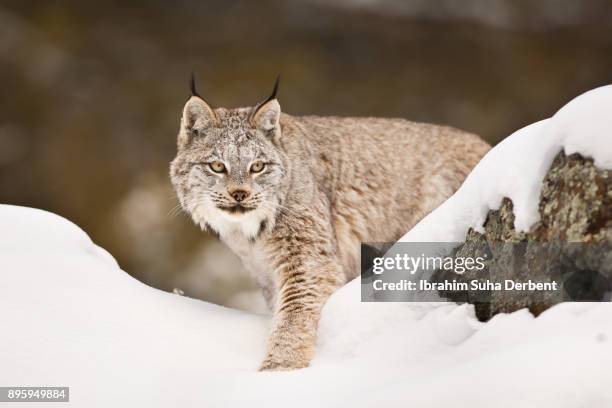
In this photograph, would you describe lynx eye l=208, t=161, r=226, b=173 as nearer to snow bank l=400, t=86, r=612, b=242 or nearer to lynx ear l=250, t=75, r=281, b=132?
lynx ear l=250, t=75, r=281, b=132

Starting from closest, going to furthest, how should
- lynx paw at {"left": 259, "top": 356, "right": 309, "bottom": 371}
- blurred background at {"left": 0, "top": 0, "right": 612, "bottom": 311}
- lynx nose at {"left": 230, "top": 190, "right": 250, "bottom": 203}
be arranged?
1. lynx paw at {"left": 259, "top": 356, "right": 309, "bottom": 371}
2. lynx nose at {"left": 230, "top": 190, "right": 250, "bottom": 203}
3. blurred background at {"left": 0, "top": 0, "right": 612, "bottom": 311}

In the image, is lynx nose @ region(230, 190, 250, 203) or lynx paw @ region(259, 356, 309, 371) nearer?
lynx paw @ region(259, 356, 309, 371)

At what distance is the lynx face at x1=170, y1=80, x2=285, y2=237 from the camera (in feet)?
18.6

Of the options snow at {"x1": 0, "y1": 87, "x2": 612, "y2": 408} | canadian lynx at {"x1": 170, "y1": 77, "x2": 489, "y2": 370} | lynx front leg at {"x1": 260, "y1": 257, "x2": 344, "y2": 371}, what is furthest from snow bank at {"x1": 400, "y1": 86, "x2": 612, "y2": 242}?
canadian lynx at {"x1": 170, "y1": 77, "x2": 489, "y2": 370}

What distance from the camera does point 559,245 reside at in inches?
146

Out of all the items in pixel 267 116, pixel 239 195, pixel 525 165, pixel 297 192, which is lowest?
pixel 525 165

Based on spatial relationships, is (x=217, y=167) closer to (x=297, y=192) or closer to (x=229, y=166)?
(x=229, y=166)

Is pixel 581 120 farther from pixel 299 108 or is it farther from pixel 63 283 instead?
pixel 299 108

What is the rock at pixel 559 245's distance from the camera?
11.7 feet

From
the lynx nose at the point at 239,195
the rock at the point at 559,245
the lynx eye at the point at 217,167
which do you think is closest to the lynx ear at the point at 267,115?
the lynx eye at the point at 217,167

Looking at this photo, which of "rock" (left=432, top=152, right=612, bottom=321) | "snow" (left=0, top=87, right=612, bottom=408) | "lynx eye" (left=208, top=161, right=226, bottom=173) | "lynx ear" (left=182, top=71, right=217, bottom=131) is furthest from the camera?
"lynx ear" (left=182, top=71, right=217, bottom=131)

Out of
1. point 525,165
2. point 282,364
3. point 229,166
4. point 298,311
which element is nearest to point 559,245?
point 525,165

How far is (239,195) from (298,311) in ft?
2.90

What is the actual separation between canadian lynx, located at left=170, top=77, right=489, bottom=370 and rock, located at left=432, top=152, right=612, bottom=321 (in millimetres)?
1418
